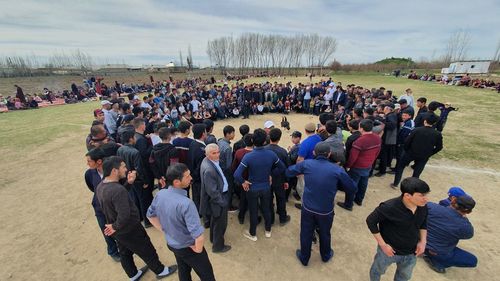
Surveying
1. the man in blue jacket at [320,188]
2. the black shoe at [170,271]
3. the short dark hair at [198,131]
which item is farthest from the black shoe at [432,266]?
the short dark hair at [198,131]

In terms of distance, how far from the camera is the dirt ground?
3514 millimetres

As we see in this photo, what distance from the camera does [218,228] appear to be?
12.6 feet

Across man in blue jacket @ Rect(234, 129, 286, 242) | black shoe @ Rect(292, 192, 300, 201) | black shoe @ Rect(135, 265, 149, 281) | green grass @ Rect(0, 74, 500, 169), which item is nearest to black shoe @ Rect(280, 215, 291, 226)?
man in blue jacket @ Rect(234, 129, 286, 242)

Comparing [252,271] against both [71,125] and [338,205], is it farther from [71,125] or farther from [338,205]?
[71,125]

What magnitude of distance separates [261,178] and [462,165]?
7.38 metres

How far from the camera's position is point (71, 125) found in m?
12.5

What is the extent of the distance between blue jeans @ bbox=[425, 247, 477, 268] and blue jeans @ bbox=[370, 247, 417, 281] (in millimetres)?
1083

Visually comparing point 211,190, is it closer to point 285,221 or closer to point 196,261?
point 196,261

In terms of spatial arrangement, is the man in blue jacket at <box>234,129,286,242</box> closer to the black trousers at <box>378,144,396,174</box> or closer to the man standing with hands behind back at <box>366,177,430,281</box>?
the man standing with hands behind back at <box>366,177,430,281</box>

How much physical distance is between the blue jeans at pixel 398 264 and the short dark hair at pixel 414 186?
3.37 feet

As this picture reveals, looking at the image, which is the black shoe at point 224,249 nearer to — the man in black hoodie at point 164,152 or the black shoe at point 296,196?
the man in black hoodie at point 164,152

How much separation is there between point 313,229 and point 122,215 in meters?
2.62

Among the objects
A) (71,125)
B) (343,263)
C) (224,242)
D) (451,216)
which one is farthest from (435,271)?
(71,125)

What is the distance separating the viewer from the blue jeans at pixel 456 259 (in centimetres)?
332
